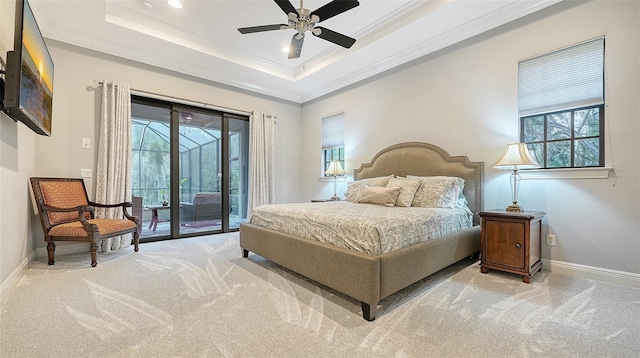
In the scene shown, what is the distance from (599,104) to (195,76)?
5378 mm

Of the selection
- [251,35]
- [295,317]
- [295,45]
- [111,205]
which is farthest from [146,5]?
[295,317]

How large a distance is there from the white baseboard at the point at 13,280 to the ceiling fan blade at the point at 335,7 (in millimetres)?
3549

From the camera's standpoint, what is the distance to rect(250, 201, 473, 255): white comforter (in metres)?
2.02

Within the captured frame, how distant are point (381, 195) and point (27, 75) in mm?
3568

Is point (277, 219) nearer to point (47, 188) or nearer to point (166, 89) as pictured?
point (47, 188)

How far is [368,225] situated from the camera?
2.03m

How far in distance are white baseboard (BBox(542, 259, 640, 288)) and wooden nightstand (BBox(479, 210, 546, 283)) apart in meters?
0.14

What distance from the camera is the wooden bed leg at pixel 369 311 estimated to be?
1.84 meters

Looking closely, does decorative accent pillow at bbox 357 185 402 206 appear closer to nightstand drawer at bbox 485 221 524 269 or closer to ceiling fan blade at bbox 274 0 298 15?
nightstand drawer at bbox 485 221 524 269

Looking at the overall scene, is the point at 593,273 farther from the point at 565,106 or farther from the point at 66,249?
the point at 66,249

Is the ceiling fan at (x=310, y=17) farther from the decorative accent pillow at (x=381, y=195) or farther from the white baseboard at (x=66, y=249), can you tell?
the white baseboard at (x=66, y=249)

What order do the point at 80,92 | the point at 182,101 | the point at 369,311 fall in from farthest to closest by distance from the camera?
the point at 182,101, the point at 80,92, the point at 369,311

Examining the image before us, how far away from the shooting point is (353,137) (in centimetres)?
505

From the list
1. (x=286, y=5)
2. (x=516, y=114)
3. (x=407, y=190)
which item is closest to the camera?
(x=286, y=5)
